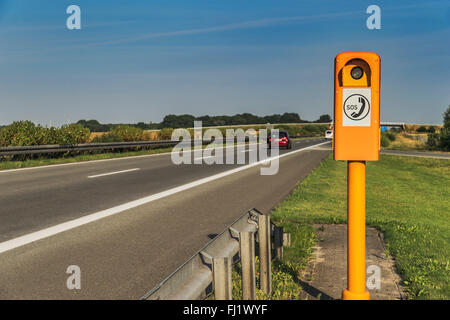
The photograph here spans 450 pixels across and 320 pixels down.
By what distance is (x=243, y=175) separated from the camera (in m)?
15.7

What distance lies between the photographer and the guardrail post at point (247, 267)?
3609mm

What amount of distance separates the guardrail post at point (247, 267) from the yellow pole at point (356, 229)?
0.73 meters

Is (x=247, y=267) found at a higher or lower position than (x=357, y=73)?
lower

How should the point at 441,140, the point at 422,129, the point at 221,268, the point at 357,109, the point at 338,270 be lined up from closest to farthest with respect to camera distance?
the point at 221,268 < the point at 357,109 < the point at 338,270 < the point at 441,140 < the point at 422,129

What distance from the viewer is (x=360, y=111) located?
135 inches

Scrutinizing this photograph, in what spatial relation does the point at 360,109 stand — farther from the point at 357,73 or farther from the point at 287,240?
the point at 287,240

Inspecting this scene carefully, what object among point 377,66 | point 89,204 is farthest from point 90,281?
point 89,204

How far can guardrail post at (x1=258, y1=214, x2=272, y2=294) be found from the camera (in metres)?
4.33

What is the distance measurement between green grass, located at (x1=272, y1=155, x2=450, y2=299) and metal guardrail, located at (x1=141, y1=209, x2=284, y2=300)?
1.26m

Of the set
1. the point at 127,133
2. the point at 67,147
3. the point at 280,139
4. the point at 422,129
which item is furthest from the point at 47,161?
the point at 422,129

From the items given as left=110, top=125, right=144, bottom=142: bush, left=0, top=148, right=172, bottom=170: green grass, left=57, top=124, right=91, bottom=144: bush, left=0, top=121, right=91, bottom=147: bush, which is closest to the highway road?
left=0, top=148, right=172, bottom=170: green grass

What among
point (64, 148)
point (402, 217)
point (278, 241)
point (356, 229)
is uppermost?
point (64, 148)

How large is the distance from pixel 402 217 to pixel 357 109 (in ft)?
19.2
